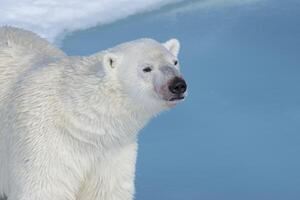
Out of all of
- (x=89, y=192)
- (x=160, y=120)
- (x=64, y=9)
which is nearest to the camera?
(x=89, y=192)

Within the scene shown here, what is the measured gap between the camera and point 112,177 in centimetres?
375

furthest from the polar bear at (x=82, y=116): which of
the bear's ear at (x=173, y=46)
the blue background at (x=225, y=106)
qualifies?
the blue background at (x=225, y=106)

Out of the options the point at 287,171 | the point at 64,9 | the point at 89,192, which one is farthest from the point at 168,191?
the point at 64,9

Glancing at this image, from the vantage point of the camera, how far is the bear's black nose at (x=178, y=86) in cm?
326

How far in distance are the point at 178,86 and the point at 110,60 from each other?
0.34 meters

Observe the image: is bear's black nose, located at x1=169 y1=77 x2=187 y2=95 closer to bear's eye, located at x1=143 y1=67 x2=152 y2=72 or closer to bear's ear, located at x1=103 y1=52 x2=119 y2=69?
bear's eye, located at x1=143 y1=67 x2=152 y2=72

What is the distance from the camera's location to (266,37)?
6.89 meters

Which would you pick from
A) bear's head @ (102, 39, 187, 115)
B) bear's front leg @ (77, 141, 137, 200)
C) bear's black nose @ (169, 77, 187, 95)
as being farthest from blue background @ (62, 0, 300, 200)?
bear's black nose @ (169, 77, 187, 95)

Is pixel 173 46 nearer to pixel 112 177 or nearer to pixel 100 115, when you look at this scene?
pixel 100 115

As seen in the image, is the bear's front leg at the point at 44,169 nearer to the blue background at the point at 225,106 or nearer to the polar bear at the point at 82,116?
the polar bear at the point at 82,116

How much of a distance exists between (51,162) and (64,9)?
3908 millimetres

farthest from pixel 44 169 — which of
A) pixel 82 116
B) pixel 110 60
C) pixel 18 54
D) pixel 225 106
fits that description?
pixel 225 106

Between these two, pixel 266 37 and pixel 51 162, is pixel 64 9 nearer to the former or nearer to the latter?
pixel 266 37

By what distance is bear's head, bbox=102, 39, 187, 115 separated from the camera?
3293 mm
